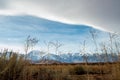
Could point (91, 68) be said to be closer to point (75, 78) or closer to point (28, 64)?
point (75, 78)

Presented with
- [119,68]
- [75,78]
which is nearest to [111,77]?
[119,68]

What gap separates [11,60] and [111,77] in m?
3.69

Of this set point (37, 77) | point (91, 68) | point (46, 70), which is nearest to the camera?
point (37, 77)

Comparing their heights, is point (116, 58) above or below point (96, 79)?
above

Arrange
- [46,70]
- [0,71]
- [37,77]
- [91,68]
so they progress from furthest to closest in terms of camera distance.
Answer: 1. [91,68]
2. [46,70]
3. [37,77]
4. [0,71]

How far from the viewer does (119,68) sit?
11.6m

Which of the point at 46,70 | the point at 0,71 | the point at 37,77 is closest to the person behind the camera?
the point at 0,71

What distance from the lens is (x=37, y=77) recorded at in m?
12.3

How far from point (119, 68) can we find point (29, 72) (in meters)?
3.27

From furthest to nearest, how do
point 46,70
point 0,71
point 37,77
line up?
1. point 46,70
2. point 37,77
3. point 0,71

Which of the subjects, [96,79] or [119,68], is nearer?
[119,68]

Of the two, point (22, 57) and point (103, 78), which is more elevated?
point (22, 57)

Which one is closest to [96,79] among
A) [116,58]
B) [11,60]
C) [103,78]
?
[103,78]

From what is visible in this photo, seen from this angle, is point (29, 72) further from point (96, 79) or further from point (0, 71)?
point (96, 79)
